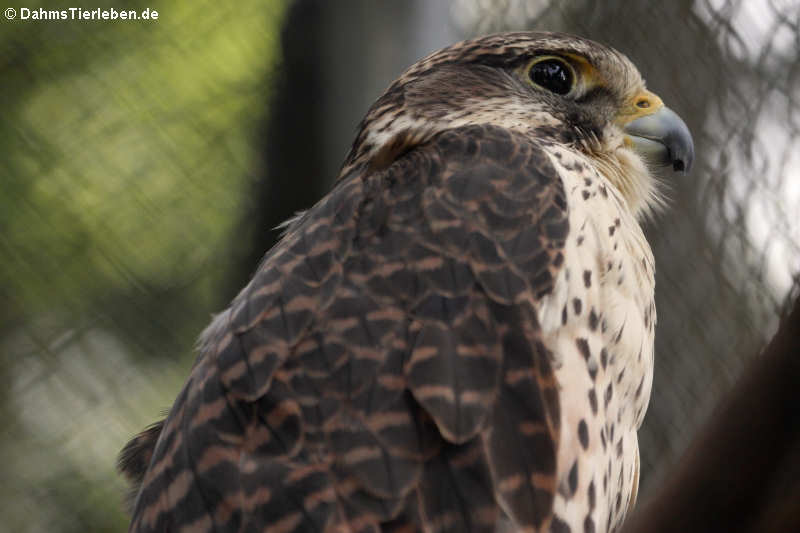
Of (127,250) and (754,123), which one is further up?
(127,250)

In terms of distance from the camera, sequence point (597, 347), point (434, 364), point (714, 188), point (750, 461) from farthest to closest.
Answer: point (714, 188), point (597, 347), point (434, 364), point (750, 461)

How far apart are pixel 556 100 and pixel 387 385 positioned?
834 mm

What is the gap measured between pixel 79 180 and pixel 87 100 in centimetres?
25

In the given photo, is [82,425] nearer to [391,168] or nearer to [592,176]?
[391,168]

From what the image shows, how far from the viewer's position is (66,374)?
2.90 meters

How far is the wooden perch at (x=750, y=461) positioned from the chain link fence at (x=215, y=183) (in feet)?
4.70

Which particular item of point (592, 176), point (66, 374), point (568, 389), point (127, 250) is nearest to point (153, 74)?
point (127, 250)

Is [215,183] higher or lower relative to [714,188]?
higher

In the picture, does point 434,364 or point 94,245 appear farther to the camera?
point 94,245

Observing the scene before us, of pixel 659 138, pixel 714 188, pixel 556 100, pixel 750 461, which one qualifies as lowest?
pixel 714 188

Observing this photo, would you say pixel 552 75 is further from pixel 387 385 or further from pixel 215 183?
pixel 215 183

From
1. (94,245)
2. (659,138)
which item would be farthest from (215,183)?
(659,138)

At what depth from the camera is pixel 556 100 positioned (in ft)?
6.11

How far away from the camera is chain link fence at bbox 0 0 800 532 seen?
2.02 m
